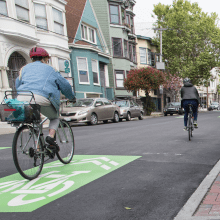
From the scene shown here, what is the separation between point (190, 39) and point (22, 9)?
1061 inches

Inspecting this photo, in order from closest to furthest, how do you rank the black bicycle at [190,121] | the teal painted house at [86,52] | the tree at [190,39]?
1. the black bicycle at [190,121]
2. the teal painted house at [86,52]
3. the tree at [190,39]

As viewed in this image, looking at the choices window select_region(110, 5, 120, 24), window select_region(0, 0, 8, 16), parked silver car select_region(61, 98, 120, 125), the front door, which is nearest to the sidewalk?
parked silver car select_region(61, 98, 120, 125)

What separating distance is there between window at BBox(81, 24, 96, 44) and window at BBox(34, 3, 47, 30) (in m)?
7.02

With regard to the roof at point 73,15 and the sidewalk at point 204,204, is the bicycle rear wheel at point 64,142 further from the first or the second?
the roof at point 73,15

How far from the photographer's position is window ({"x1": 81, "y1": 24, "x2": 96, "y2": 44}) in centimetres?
2855

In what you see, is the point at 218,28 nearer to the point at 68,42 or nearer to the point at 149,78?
the point at 149,78

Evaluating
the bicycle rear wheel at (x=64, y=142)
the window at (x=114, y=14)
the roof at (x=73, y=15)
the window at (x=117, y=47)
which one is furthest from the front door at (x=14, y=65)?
the window at (x=114, y=14)

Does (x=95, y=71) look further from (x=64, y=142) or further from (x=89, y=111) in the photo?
(x=64, y=142)

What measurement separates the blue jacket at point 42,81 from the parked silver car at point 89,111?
38.8ft

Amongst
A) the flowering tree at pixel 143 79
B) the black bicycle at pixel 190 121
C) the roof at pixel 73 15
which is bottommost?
the black bicycle at pixel 190 121

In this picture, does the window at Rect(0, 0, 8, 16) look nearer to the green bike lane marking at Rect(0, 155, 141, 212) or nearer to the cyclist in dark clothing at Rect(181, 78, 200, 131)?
the cyclist in dark clothing at Rect(181, 78, 200, 131)

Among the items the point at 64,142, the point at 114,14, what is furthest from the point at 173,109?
the point at 64,142

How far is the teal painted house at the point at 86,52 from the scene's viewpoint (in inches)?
1048

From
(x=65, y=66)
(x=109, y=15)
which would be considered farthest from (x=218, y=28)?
(x=65, y=66)
